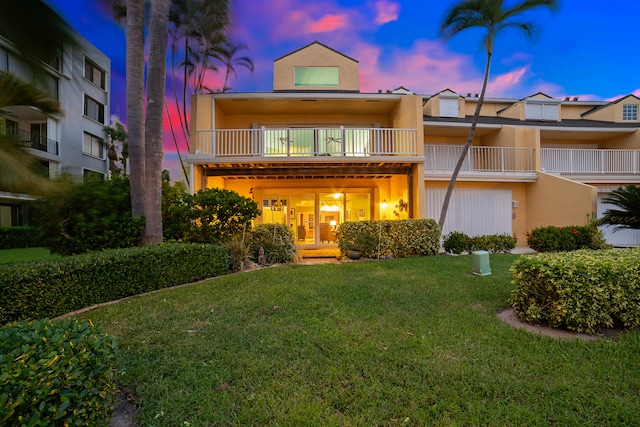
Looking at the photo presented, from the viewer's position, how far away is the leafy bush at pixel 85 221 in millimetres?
6258

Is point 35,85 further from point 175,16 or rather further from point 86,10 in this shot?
point 175,16

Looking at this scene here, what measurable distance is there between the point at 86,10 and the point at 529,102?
67.7ft

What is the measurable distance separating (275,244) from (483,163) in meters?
11.0

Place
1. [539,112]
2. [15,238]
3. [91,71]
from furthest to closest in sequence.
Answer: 1. [15,238]
2. [539,112]
3. [91,71]

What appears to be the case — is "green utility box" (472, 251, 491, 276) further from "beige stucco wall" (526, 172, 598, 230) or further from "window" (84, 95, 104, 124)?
"window" (84, 95, 104, 124)

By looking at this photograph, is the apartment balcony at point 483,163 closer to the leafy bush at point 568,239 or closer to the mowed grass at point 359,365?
the leafy bush at point 568,239

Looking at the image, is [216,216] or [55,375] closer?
[55,375]

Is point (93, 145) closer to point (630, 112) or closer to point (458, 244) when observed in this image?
point (458, 244)

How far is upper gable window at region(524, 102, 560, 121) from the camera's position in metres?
16.4

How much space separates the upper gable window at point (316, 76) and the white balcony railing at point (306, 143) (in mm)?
3187

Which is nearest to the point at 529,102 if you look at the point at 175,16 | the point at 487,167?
the point at 487,167

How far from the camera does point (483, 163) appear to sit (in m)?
13.9

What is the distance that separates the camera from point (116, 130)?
2619cm

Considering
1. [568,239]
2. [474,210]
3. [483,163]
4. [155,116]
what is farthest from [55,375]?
[483,163]
